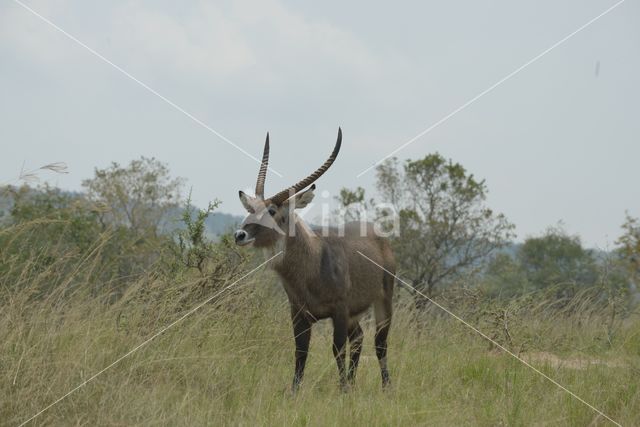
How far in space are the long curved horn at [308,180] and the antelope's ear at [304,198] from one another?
76mm

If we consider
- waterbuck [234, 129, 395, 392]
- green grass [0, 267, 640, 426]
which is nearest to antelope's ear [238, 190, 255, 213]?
waterbuck [234, 129, 395, 392]

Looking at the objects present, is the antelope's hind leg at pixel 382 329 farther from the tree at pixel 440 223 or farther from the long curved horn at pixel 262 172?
the tree at pixel 440 223

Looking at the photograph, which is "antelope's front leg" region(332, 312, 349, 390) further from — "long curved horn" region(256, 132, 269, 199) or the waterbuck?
"long curved horn" region(256, 132, 269, 199)

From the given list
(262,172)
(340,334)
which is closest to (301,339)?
(340,334)

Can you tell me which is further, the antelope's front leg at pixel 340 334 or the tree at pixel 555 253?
the tree at pixel 555 253

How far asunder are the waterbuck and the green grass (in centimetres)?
40

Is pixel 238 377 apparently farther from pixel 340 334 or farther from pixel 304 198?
pixel 304 198

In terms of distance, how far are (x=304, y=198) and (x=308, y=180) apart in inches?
7.8

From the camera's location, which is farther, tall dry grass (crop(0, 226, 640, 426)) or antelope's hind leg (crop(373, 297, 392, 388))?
antelope's hind leg (crop(373, 297, 392, 388))

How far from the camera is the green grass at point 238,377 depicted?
4.86 meters

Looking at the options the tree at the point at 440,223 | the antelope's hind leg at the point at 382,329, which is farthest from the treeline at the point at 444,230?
the antelope's hind leg at the point at 382,329

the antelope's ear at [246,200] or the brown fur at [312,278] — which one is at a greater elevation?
the antelope's ear at [246,200]

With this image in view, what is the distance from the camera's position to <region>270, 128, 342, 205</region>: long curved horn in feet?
23.2

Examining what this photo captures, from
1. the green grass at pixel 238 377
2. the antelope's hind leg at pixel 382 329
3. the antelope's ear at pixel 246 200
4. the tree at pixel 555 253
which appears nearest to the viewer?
the green grass at pixel 238 377
